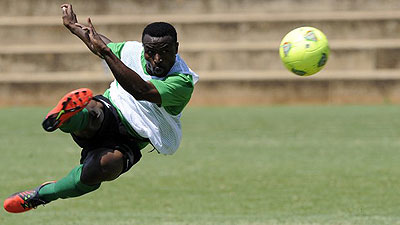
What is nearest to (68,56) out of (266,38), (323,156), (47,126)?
(266,38)

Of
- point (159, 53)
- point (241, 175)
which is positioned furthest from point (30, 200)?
point (241, 175)

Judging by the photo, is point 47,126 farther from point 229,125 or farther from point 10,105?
point 10,105

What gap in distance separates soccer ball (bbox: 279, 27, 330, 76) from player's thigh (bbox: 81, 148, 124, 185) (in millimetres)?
1969

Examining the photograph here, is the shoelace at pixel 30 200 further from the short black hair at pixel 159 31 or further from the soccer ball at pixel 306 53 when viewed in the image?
the soccer ball at pixel 306 53

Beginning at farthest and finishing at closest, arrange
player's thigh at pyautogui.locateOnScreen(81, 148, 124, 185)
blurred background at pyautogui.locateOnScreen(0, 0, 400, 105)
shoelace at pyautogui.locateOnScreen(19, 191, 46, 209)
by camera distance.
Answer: blurred background at pyautogui.locateOnScreen(0, 0, 400, 105)
shoelace at pyautogui.locateOnScreen(19, 191, 46, 209)
player's thigh at pyautogui.locateOnScreen(81, 148, 124, 185)

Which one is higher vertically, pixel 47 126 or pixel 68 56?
pixel 47 126

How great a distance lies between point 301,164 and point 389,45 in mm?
10713

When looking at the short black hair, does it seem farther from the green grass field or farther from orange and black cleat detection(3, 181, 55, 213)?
the green grass field

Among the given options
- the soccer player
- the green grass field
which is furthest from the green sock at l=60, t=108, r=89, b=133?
the green grass field

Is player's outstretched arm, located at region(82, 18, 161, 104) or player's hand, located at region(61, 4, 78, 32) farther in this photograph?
player's hand, located at region(61, 4, 78, 32)

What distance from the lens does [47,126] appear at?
606cm

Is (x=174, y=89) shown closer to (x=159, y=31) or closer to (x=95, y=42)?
(x=159, y=31)

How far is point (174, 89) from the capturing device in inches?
258

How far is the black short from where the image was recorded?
6.71m
